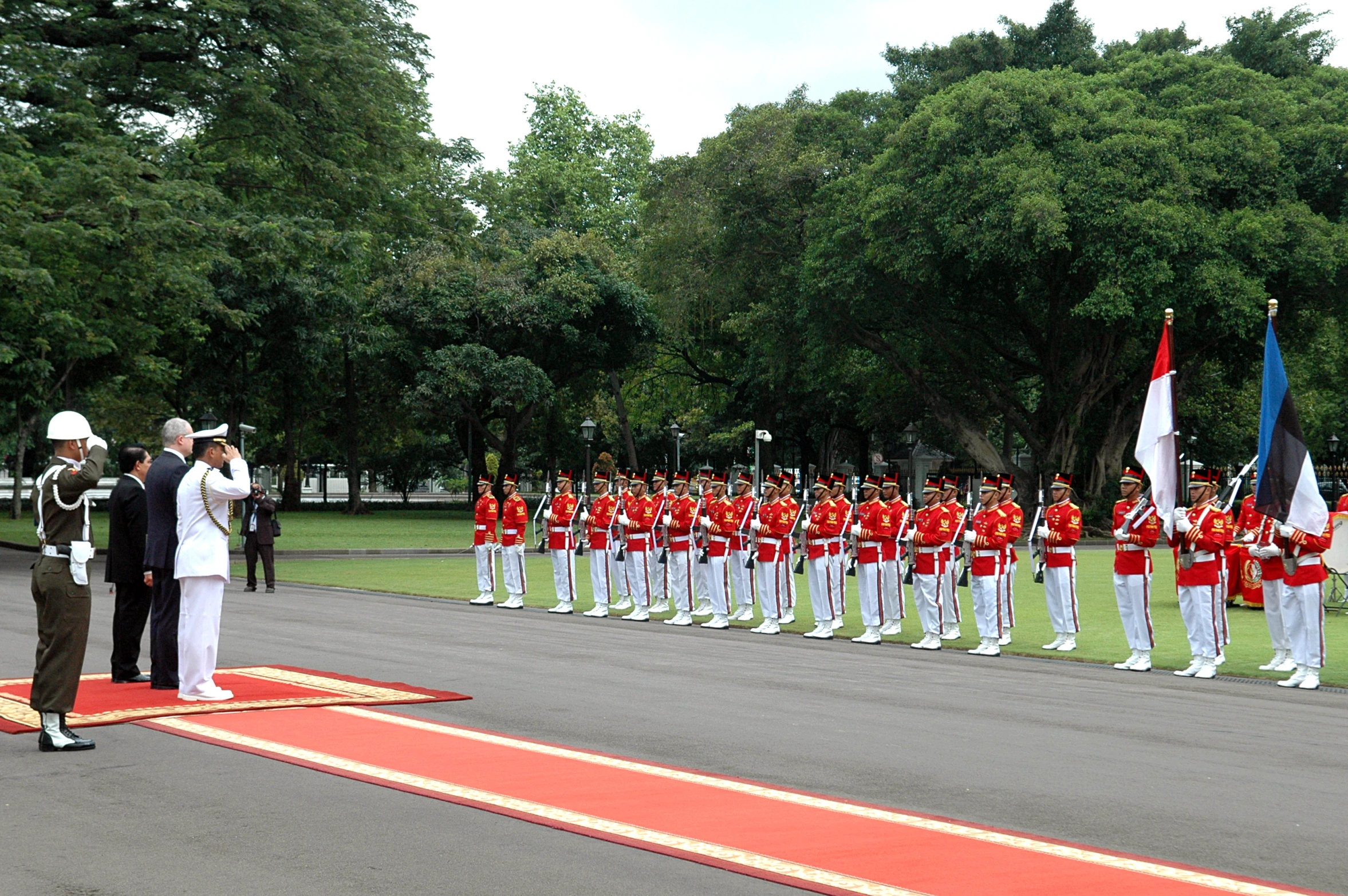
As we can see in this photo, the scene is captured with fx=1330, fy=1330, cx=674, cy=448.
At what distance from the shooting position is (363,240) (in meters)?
28.4

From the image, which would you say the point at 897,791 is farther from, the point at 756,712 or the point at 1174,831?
the point at 756,712

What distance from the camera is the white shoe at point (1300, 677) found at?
1238cm

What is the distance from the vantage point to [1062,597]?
15156mm

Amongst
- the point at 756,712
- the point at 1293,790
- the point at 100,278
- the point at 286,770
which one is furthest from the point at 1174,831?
the point at 100,278

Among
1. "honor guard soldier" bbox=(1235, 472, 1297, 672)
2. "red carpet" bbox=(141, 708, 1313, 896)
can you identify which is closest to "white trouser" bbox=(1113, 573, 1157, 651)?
"honor guard soldier" bbox=(1235, 472, 1297, 672)

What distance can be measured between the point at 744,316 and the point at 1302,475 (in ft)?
104

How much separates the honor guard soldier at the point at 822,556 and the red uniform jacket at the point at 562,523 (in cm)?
415

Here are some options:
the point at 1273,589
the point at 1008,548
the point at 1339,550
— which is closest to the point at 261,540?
the point at 1008,548

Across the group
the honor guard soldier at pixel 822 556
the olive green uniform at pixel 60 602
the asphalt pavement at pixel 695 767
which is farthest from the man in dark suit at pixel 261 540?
the olive green uniform at pixel 60 602

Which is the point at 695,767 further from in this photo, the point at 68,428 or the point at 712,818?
the point at 68,428

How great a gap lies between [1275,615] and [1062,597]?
2317 millimetres

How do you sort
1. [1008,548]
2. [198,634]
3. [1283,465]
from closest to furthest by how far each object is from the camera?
1. [198,634]
2. [1283,465]
3. [1008,548]

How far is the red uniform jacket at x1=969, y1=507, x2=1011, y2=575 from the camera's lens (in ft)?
51.0

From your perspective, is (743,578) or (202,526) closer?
(202,526)
